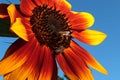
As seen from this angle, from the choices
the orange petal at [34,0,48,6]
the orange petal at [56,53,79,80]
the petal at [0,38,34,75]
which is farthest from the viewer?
the orange petal at [34,0,48,6]

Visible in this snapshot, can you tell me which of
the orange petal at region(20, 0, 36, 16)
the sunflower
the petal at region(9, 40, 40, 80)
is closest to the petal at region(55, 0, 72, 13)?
the sunflower

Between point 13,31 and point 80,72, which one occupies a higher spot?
point 13,31

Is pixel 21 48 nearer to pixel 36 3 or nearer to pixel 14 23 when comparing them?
pixel 14 23

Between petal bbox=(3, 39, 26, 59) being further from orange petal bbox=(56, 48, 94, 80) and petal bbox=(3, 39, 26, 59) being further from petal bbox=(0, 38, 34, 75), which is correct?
orange petal bbox=(56, 48, 94, 80)

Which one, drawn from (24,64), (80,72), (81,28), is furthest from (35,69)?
(81,28)

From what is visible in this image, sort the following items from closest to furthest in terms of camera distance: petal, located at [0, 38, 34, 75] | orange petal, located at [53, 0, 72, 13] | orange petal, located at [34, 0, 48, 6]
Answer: petal, located at [0, 38, 34, 75] < orange petal, located at [34, 0, 48, 6] < orange petal, located at [53, 0, 72, 13]

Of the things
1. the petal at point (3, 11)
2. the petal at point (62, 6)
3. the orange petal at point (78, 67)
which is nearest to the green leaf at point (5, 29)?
the petal at point (3, 11)
